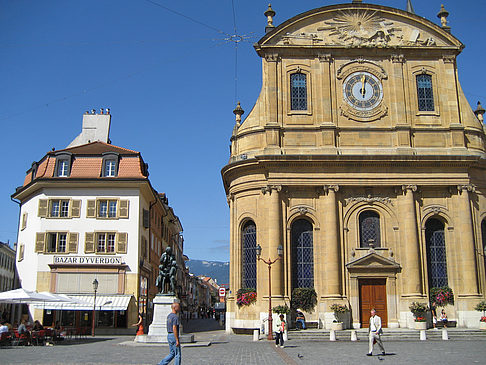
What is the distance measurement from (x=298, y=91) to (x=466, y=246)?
46.1ft

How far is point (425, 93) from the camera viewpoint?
35.9 m

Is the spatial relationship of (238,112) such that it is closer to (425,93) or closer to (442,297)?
(425,93)

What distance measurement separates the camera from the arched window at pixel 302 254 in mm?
33062

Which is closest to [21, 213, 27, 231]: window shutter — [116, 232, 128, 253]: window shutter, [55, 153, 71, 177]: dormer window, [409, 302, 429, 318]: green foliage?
[55, 153, 71, 177]: dormer window

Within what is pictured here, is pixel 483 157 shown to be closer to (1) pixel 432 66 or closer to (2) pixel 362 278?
(1) pixel 432 66

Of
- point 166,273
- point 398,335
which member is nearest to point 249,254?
point 166,273

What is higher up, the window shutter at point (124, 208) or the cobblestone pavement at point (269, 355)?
the window shutter at point (124, 208)

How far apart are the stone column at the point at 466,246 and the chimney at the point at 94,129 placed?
2898cm

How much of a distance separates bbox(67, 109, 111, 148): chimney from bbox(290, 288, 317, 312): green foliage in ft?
76.5

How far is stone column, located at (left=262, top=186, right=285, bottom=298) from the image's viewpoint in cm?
3184

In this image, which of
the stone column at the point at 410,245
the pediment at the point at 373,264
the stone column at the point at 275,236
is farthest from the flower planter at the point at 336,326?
the stone column at the point at 410,245

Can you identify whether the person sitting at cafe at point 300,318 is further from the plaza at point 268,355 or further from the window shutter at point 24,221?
the window shutter at point 24,221

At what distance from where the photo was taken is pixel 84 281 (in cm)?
3641

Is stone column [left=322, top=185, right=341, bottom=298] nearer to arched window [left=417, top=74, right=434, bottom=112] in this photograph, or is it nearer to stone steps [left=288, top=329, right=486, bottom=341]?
stone steps [left=288, top=329, right=486, bottom=341]
